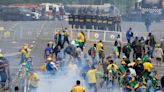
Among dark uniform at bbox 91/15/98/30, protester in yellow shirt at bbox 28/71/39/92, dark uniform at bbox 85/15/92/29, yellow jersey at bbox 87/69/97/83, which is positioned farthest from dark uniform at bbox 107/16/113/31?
protester in yellow shirt at bbox 28/71/39/92

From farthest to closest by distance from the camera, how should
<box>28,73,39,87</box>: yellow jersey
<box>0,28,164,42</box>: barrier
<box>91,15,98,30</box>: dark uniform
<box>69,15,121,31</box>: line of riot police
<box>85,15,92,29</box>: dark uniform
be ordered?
<box>91,15,98,30</box>: dark uniform → <box>85,15,92,29</box>: dark uniform → <box>69,15,121,31</box>: line of riot police → <box>0,28,164,42</box>: barrier → <box>28,73,39,87</box>: yellow jersey

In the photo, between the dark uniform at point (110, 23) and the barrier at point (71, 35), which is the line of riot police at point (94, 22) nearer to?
the dark uniform at point (110, 23)

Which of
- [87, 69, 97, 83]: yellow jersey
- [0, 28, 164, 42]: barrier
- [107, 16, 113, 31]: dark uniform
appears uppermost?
[87, 69, 97, 83]: yellow jersey

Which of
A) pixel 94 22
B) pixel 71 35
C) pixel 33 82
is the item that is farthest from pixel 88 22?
pixel 33 82

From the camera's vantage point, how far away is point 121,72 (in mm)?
24234

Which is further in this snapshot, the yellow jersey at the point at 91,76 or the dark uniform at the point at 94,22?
the dark uniform at the point at 94,22

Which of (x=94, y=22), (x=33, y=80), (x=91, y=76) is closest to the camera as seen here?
(x=33, y=80)

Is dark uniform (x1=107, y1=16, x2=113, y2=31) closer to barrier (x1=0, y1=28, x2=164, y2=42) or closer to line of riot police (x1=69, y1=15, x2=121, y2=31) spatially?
line of riot police (x1=69, y1=15, x2=121, y2=31)

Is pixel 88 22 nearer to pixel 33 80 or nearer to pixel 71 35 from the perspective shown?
pixel 71 35

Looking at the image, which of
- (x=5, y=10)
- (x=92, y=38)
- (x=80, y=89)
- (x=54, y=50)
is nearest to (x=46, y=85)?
(x=80, y=89)

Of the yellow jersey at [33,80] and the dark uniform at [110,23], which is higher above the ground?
the yellow jersey at [33,80]

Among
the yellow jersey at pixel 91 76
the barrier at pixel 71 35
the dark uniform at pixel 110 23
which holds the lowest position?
the barrier at pixel 71 35

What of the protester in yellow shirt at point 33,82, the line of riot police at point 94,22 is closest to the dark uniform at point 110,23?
the line of riot police at point 94,22

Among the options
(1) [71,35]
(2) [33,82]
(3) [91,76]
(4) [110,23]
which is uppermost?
(2) [33,82]
